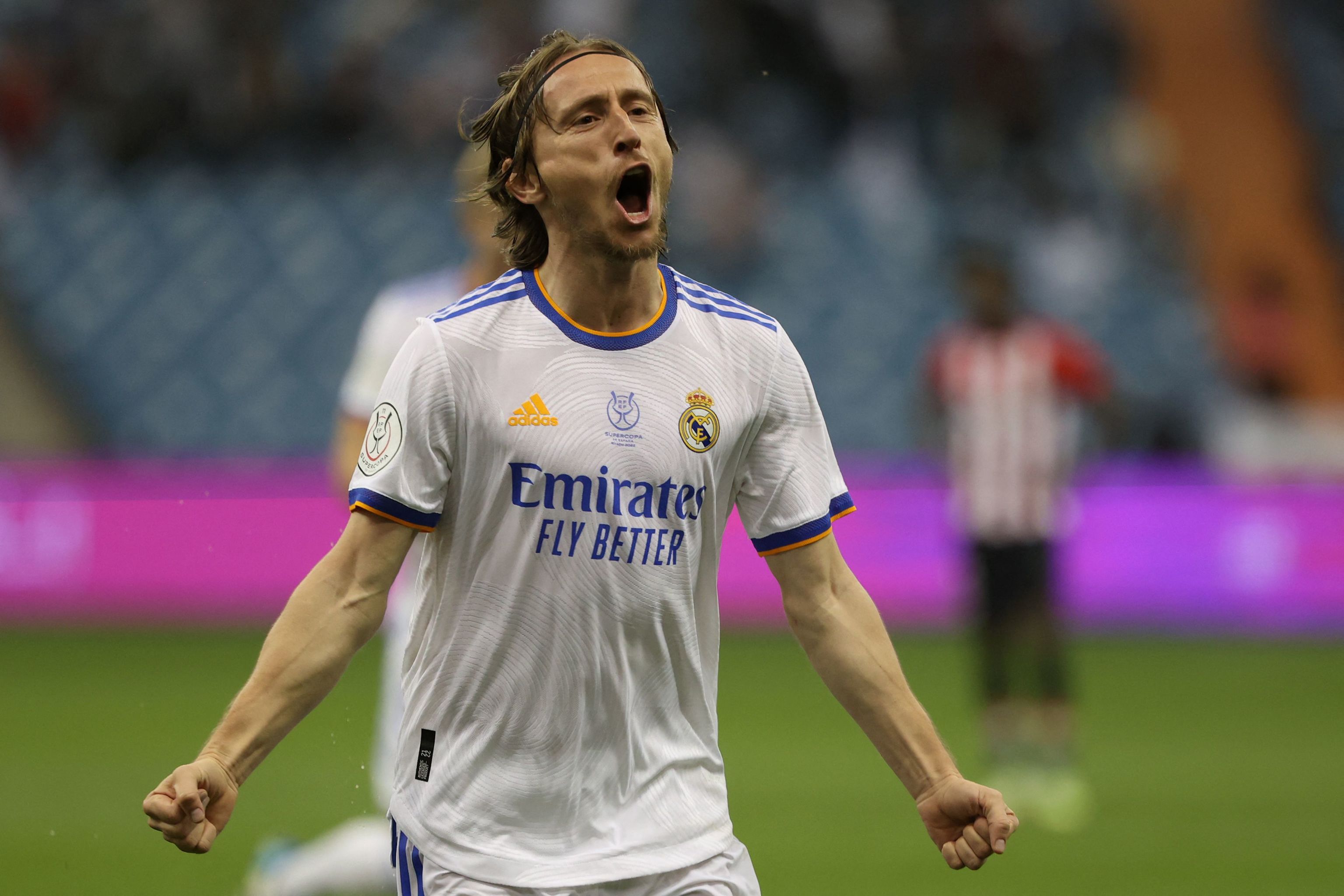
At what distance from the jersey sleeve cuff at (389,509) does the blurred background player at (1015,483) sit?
6.29 metres

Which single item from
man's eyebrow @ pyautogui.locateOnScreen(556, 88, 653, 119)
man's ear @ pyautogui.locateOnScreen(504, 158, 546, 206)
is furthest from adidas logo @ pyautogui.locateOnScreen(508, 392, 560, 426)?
man's eyebrow @ pyautogui.locateOnScreen(556, 88, 653, 119)

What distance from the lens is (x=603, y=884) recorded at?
307 cm

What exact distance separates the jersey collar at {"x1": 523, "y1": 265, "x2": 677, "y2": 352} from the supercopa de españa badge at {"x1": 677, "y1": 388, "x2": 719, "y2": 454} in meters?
0.13

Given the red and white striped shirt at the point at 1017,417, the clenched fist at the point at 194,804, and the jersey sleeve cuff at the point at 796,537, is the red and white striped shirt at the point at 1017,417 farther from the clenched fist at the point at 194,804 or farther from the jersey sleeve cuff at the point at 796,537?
the clenched fist at the point at 194,804

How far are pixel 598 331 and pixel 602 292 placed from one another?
0.07 meters

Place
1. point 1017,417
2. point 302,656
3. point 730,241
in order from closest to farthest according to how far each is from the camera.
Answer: point 302,656
point 1017,417
point 730,241

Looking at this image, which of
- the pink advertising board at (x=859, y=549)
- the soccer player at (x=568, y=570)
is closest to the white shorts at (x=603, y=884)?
the soccer player at (x=568, y=570)

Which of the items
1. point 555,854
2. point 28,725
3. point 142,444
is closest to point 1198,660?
point 28,725

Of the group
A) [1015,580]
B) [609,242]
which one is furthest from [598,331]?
[1015,580]

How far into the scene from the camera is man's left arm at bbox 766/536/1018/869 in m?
3.17

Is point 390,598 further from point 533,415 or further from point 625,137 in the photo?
point 625,137

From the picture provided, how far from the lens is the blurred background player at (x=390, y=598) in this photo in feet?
17.5

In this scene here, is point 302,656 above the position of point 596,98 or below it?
below

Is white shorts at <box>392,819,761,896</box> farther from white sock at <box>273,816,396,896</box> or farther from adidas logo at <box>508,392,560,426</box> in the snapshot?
white sock at <box>273,816,396,896</box>
